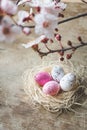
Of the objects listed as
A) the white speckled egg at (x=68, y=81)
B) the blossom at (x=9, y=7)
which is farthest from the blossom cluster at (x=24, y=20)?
the white speckled egg at (x=68, y=81)

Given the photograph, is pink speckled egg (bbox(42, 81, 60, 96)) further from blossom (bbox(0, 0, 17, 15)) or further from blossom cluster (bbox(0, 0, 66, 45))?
blossom (bbox(0, 0, 17, 15))

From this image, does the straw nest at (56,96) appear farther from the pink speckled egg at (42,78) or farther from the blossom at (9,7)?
the blossom at (9,7)

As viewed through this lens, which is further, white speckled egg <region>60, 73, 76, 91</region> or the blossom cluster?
white speckled egg <region>60, 73, 76, 91</region>

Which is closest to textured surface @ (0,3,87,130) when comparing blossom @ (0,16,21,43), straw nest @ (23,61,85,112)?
straw nest @ (23,61,85,112)

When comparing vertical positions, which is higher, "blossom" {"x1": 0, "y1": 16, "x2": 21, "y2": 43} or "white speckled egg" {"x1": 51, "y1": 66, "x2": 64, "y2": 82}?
"blossom" {"x1": 0, "y1": 16, "x2": 21, "y2": 43}

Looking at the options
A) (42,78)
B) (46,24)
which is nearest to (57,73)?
(42,78)

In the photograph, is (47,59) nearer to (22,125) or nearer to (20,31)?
(22,125)
